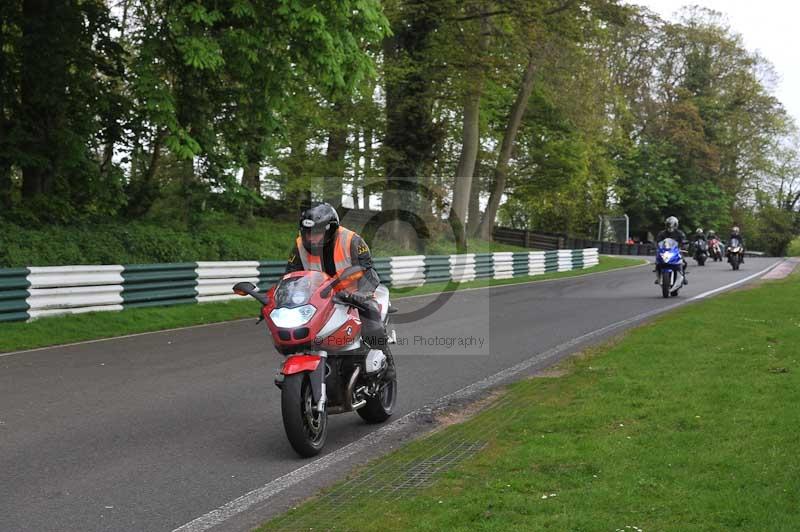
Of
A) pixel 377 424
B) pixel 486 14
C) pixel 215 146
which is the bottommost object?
pixel 377 424

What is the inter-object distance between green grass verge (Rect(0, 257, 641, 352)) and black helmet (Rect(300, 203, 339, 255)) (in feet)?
24.2

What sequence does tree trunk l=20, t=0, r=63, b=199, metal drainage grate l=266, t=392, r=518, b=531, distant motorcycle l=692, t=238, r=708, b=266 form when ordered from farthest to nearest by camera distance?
distant motorcycle l=692, t=238, r=708, b=266
tree trunk l=20, t=0, r=63, b=199
metal drainage grate l=266, t=392, r=518, b=531

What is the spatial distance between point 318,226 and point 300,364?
1.19 metres

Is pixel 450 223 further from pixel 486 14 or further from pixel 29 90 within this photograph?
pixel 29 90

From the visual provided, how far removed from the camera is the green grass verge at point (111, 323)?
14.1m

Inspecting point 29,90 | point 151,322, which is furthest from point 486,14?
point 151,322

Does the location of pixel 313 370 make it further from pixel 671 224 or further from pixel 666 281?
pixel 666 281

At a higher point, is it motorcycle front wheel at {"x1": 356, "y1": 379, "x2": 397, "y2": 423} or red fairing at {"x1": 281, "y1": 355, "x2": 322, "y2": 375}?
red fairing at {"x1": 281, "y1": 355, "x2": 322, "y2": 375}

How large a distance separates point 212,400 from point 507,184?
40.8 metres

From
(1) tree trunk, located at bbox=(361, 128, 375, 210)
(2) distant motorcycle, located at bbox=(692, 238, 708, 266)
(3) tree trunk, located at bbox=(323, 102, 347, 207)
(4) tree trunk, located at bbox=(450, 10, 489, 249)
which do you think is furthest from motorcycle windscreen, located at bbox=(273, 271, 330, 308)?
(2) distant motorcycle, located at bbox=(692, 238, 708, 266)

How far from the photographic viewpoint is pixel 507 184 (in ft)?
162

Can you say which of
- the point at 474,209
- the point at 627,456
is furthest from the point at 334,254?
the point at 474,209

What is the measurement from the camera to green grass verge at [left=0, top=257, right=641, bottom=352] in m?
14.1

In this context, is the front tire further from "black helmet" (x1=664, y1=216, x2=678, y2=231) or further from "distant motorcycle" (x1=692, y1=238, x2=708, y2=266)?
"distant motorcycle" (x1=692, y1=238, x2=708, y2=266)
